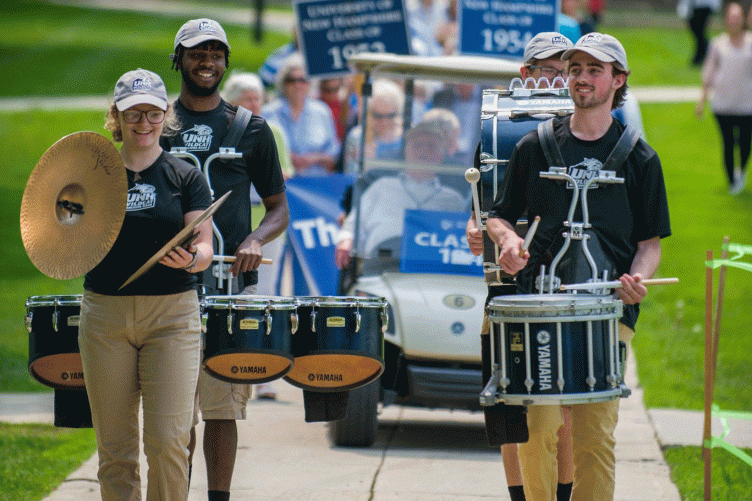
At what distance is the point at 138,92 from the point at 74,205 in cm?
50

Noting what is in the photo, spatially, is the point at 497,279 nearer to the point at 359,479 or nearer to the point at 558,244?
the point at 558,244

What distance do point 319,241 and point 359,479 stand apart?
10.6ft

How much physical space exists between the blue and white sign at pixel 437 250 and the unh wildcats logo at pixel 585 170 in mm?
2914

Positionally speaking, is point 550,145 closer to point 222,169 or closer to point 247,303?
point 247,303

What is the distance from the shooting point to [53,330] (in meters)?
5.27

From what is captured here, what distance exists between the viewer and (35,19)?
122 ft

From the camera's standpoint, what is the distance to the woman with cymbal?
490cm

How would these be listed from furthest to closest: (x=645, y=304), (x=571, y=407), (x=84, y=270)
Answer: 1. (x=645, y=304)
2. (x=571, y=407)
3. (x=84, y=270)

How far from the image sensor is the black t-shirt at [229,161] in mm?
5621

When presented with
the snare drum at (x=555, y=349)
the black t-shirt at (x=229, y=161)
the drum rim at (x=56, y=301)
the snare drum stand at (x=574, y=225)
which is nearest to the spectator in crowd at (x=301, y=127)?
the black t-shirt at (x=229, y=161)

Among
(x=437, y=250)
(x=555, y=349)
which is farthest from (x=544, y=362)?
(x=437, y=250)

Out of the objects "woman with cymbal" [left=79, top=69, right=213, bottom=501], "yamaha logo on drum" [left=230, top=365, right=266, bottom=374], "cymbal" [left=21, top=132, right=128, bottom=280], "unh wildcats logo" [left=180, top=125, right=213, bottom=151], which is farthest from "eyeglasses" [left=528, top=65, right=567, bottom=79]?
"cymbal" [left=21, top=132, right=128, bottom=280]

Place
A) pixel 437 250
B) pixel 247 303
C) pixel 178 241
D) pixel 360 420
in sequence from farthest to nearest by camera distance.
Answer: pixel 437 250, pixel 360 420, pixel 247 303, pixel 178 241

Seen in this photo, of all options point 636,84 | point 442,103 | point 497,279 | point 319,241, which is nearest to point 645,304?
point 319,241
